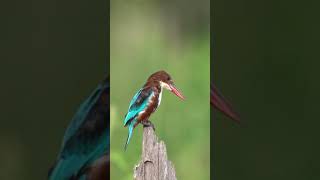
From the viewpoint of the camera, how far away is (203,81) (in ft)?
9.90

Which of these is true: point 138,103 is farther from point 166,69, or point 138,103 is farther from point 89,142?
point 89,142

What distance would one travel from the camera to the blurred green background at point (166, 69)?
2971 mm

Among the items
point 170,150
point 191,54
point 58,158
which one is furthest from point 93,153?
point 191,54

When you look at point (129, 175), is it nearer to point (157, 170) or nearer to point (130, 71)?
point (157, 170)

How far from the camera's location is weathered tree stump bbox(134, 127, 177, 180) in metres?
2.99

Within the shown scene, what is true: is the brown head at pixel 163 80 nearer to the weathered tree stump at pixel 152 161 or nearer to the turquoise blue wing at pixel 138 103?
the turquoise blue wing at pixel 138 103

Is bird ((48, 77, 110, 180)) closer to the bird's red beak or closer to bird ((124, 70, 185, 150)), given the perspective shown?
bird ((124, 70, 185, 150))

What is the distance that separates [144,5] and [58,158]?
0.77 m

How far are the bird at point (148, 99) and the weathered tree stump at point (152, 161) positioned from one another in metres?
0.05
